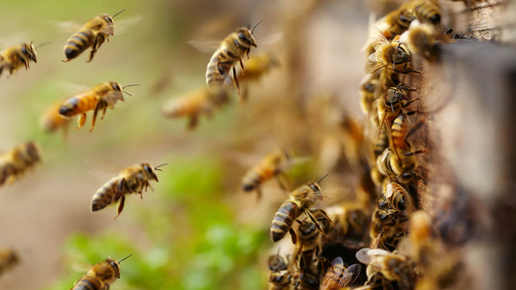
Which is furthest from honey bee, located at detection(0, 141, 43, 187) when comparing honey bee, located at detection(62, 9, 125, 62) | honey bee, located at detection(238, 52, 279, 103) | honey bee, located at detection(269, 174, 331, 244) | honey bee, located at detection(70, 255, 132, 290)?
honey bee, located at detection(269, 174, 331, 244)

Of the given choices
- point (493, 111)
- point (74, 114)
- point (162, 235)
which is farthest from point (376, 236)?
point (162, 235)

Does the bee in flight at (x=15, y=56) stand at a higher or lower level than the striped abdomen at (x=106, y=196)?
higher

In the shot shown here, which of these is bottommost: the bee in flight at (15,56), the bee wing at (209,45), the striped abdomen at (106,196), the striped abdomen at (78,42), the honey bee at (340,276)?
the honey bee at (340,276)

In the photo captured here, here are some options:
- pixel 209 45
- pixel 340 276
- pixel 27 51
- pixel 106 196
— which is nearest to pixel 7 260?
pixel 106 196

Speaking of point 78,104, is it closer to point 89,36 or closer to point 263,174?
point 89,36

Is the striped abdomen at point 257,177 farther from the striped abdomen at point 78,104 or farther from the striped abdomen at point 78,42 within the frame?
the striped abdomen at point 78,42

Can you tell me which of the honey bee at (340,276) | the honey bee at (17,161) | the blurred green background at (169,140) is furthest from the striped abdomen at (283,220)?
the honey bee at (17,161)
